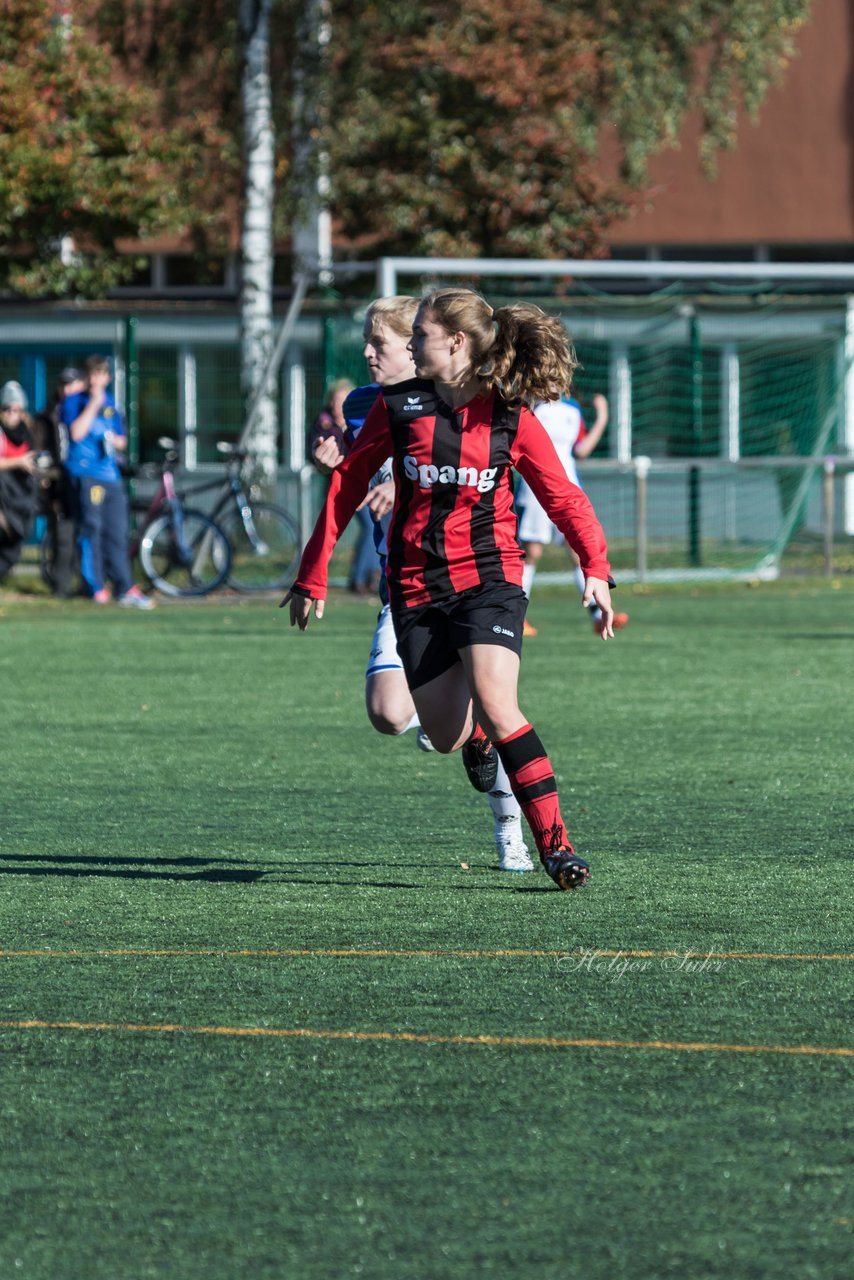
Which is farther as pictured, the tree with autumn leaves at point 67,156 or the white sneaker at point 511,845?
the tree with autumn leaves at point 67,156

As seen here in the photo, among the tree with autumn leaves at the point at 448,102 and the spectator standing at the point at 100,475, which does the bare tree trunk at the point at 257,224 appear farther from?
the spectator standing at the point at 100,475

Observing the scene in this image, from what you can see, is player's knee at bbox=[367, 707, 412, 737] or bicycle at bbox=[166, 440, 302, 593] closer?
player's knee at bbox=[367, 707, 412, 737]

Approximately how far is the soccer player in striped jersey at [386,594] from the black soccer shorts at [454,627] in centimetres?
44

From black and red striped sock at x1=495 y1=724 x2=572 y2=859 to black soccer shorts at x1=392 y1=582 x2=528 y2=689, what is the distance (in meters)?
0.27

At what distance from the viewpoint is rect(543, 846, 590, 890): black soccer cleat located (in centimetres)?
625

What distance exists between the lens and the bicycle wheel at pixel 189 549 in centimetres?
1973

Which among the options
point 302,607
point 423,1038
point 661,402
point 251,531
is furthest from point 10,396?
point 423,1038

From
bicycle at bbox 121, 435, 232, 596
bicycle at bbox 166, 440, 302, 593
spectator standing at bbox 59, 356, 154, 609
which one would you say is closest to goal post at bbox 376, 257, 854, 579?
bicycle at bbox 166, 440, 302, 593

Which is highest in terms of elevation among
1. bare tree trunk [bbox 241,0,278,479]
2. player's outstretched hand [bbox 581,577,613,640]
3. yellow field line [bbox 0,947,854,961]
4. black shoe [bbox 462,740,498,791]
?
bare tree trunk [bbox 241,0,278,479]

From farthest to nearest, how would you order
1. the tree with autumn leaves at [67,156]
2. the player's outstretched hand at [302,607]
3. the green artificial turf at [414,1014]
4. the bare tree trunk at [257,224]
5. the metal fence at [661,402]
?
the bare tree trunk at [257,224] < the metal fence at [661,402] < the tree with autumn leaves at [67,156] < the player's outstretched hand at [302,607] < the green artificial turf at [414,1014]

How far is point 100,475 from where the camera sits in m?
19.0

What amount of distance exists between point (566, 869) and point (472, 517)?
1021 mm

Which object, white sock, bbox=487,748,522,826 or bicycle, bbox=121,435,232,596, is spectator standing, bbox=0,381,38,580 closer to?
bicycle, bbox=121,435,232,596

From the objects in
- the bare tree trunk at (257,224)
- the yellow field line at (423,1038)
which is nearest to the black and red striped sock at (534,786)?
the yellow field line at (423,1038)
